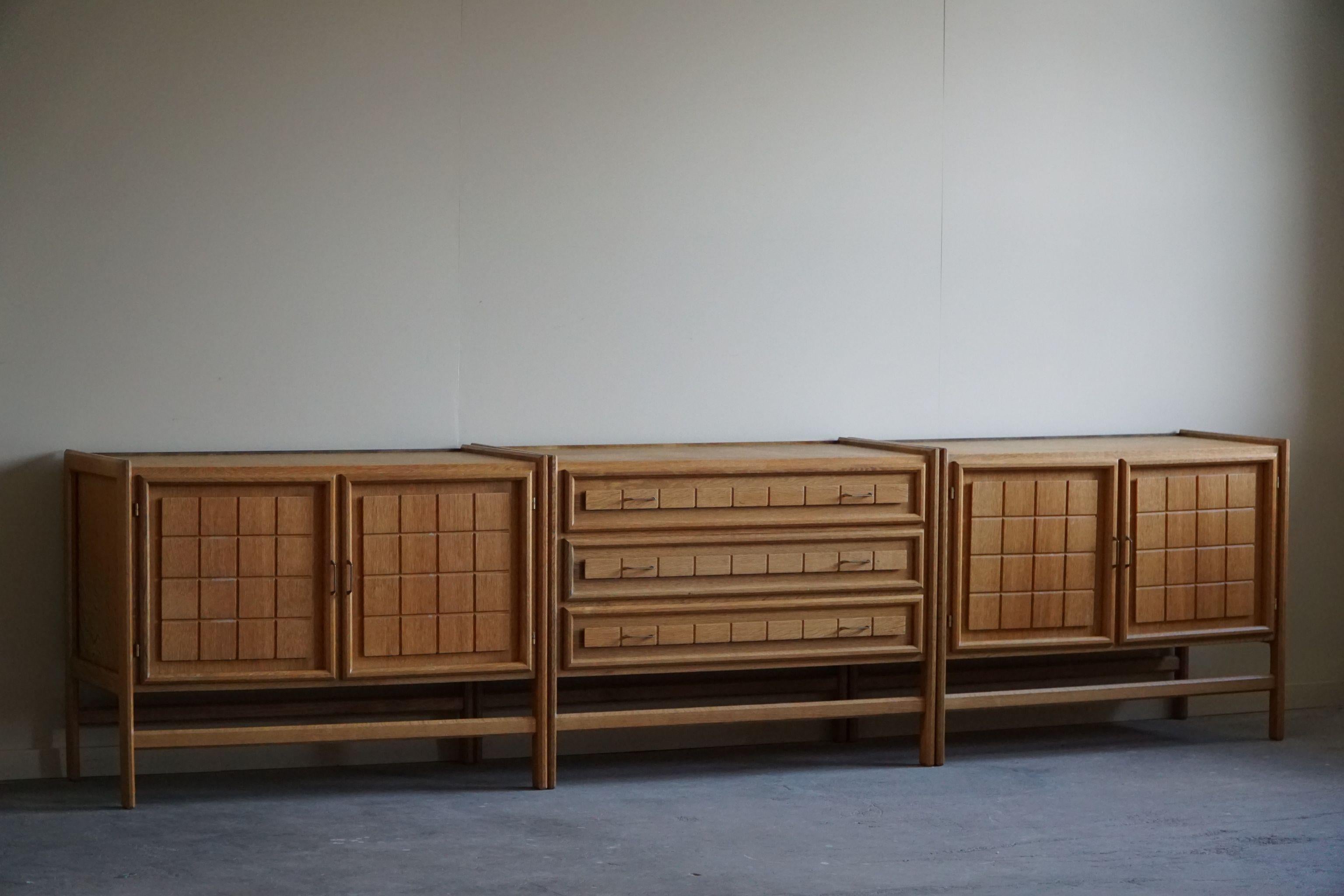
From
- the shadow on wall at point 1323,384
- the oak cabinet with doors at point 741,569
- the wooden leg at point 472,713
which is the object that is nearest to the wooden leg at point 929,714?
the oak cabinet with doors at point 741,569

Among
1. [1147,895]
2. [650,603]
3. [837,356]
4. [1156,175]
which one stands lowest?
[1147,895]

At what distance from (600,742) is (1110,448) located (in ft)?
5.66

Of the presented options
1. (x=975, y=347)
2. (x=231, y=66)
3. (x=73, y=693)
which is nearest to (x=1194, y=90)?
(x=975, y=347)

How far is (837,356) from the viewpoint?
4961 mm

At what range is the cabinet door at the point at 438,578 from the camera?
410cm

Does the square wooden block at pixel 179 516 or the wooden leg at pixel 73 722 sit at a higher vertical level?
the square wooden block at pixel 179 516

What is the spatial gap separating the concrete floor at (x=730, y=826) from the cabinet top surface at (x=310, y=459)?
852 millimetres

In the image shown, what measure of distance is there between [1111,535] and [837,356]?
0.96 meters

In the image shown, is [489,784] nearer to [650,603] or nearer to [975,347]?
[650,603]

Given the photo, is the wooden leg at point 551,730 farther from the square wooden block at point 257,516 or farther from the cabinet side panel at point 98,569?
the cabinet side panel at point 98,569

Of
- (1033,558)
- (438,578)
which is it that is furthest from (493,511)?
(1033,558)

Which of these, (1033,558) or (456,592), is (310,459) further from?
(1033,558)

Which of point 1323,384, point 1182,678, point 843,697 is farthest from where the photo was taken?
point 1323,384

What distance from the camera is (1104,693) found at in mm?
4754
